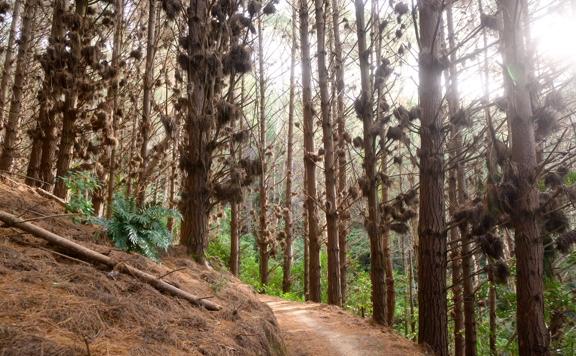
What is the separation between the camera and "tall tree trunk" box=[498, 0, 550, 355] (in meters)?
5.21

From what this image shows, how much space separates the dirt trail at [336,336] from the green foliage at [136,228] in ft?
7.74

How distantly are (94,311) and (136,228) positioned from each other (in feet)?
7.60

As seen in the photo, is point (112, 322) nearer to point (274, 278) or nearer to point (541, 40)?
point (541, 40)

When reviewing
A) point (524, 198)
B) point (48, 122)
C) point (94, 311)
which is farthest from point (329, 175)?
point (94, 311)

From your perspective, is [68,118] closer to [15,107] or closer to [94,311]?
[15,107]

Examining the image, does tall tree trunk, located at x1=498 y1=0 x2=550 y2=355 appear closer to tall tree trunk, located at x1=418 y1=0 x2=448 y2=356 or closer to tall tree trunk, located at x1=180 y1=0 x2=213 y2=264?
tall tree trunk, located at x1=418 y1=0 x2=448 y2=356

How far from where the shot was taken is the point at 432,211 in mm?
6391

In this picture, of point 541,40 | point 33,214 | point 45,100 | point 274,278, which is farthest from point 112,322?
point 274,278

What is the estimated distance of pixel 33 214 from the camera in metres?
5.21

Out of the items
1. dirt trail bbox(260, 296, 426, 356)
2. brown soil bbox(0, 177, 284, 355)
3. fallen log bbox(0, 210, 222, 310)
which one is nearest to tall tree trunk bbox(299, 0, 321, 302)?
dirt trail bbox(260, 296, 426, 356)

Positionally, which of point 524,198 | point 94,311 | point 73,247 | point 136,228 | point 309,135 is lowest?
point 94,311

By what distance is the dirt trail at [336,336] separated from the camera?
6.22 meters

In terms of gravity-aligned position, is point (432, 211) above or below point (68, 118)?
below

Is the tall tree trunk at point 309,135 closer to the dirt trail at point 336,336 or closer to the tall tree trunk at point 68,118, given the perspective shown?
the dirt trail at point 336,336
